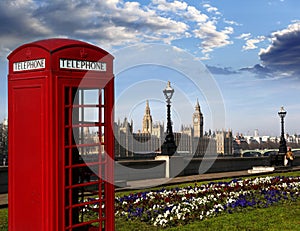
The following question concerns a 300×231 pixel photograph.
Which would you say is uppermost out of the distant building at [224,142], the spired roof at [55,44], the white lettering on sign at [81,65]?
the spired roof at [55,44]

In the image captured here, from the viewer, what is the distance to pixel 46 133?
5293 millimetres

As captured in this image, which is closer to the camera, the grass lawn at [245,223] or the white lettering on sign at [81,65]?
the white lettering on sign at [81,65]

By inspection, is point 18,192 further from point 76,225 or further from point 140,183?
point 140,183

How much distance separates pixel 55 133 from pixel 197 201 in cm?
734

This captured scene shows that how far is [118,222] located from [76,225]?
13.3 feet

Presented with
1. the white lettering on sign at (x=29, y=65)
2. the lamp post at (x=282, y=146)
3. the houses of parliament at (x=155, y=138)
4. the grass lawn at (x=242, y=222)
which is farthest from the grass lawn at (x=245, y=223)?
the lamp post at (x=282, y=146)

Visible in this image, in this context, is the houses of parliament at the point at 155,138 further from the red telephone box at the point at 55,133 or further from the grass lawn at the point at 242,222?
the red telephone box at the point at 55,133

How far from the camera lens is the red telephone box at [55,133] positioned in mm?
5312

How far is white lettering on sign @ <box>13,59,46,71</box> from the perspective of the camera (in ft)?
17.7

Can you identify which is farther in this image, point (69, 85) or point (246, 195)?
point (246, 195)

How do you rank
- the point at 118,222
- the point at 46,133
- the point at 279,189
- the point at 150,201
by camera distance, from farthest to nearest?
the point at 279,189 < the point at 150,201 < the point at 118,222 < the point at 46,133

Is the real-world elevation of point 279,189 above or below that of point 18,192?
below

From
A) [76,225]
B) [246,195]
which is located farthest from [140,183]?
[76,225]

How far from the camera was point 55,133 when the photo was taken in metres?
5.30
